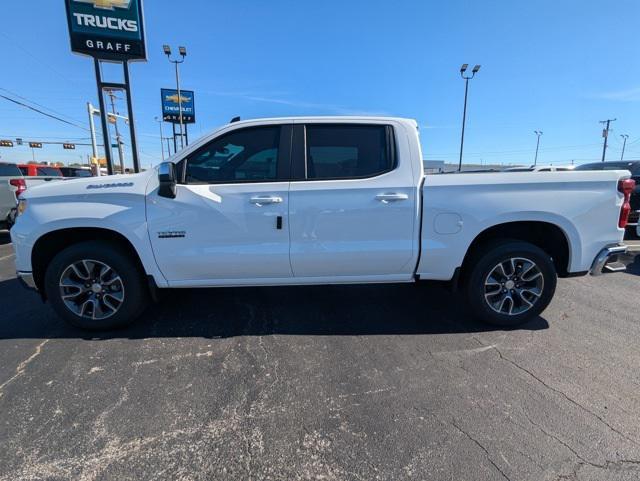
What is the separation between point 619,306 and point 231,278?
4.50 metres

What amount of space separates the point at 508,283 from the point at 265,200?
2.50 m

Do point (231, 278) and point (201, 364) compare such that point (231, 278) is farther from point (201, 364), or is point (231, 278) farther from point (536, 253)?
point (536, 253)

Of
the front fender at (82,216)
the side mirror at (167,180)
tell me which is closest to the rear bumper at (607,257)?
the side mirror at (167,180)

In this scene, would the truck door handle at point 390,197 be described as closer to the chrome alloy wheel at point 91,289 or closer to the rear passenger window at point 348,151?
the rear passenger window at point 348,151

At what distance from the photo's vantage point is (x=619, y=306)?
163 inches

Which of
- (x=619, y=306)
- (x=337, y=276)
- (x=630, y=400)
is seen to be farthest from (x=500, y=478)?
(x=619, y=306)

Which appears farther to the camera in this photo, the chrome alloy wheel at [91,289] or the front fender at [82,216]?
the chrome alloy wheel at [91,289]

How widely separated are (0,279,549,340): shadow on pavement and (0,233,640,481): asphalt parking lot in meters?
0.03

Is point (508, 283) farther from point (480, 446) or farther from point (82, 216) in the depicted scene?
point (82, 216)

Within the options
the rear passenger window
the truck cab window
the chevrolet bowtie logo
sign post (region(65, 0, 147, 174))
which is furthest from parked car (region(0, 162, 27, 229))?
the rear passenger window

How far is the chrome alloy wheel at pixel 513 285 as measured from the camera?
3416 mm

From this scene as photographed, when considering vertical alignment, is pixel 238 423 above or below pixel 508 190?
below

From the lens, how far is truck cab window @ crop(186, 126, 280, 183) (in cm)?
329

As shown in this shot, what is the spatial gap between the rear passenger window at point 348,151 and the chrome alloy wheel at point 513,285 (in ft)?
4.94
